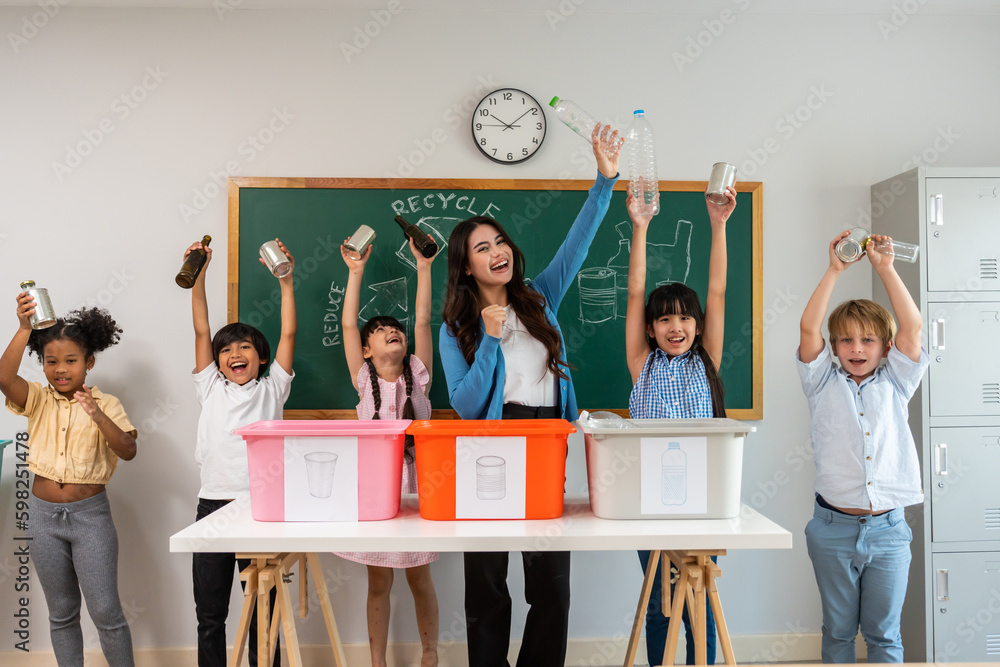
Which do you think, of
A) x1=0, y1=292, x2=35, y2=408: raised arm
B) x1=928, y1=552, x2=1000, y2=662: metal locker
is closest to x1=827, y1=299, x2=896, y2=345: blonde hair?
x1=928, y1=552, x2=1000, y2=662: metal locker

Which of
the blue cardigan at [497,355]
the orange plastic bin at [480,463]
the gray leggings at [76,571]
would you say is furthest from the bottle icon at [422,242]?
the gray leggings at [76,571]

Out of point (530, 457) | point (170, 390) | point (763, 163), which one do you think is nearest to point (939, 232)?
point (763, 163)

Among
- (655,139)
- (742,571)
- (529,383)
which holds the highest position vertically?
(655,139)

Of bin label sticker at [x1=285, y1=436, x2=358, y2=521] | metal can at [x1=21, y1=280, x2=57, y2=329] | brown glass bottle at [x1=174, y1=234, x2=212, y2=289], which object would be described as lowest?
bin label sticker at [x1=285, y1=436, x2=358, y2=521]

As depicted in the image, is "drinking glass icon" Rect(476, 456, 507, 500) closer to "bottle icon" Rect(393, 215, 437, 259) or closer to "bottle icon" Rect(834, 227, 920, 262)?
"bottle icon" Rect(393, 215, 437, 259)

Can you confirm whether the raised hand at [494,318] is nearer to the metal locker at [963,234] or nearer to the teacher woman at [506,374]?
the teacher woman at [506,374]

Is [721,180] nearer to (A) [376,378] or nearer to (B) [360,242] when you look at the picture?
(B) [360,242]

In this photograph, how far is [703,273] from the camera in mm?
2584

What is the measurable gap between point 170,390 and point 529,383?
63.0 inches

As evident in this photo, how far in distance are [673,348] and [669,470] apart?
627 millimetres

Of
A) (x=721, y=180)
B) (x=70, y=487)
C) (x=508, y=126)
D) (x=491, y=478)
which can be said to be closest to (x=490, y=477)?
(x=491, y=478)

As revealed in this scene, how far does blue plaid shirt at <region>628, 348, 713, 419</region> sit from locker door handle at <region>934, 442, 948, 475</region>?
1.04 metres

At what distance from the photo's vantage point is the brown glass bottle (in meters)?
2.11

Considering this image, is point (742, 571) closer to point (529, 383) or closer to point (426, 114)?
point (529, 383)
